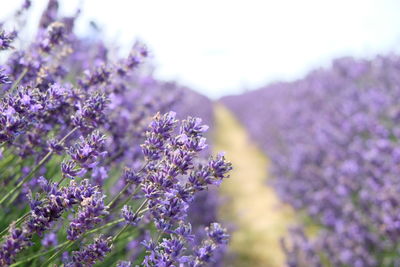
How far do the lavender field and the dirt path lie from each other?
0.11ft

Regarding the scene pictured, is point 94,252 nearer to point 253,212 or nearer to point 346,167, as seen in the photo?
point 346,167

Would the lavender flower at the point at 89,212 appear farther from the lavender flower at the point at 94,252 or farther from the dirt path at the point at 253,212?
A: the dirt path at the point at 253,212

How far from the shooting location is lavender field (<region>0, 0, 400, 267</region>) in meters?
1.43

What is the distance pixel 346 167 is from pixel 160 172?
4574mm

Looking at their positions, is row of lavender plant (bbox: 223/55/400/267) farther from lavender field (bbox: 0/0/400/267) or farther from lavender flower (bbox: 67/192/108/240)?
lavender flower (bbox: 67/192/108/240)

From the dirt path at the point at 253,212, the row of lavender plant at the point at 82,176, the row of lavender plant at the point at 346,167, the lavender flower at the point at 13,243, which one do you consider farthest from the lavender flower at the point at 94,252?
the dirt path at the point at 253,212

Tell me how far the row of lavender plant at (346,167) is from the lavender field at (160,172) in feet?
0.08

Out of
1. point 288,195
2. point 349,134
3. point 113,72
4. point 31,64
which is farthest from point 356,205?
point 31,64

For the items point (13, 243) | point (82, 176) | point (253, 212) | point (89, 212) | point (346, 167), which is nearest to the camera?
point (13, 243)

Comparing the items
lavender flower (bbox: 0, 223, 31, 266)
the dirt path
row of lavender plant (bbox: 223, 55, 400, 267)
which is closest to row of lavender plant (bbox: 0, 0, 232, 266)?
lavender flower (bbox: 0, 223, 31, 266)

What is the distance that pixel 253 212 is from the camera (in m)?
8.05

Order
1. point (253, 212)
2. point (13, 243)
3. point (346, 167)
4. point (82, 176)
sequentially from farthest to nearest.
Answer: point (253, 212) → point (346, 167) → point (82, 176) → point (13, 243)

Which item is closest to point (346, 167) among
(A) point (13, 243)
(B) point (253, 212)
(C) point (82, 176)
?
(B) point (253, 212)

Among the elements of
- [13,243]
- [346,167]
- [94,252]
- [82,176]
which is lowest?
[13,243]
